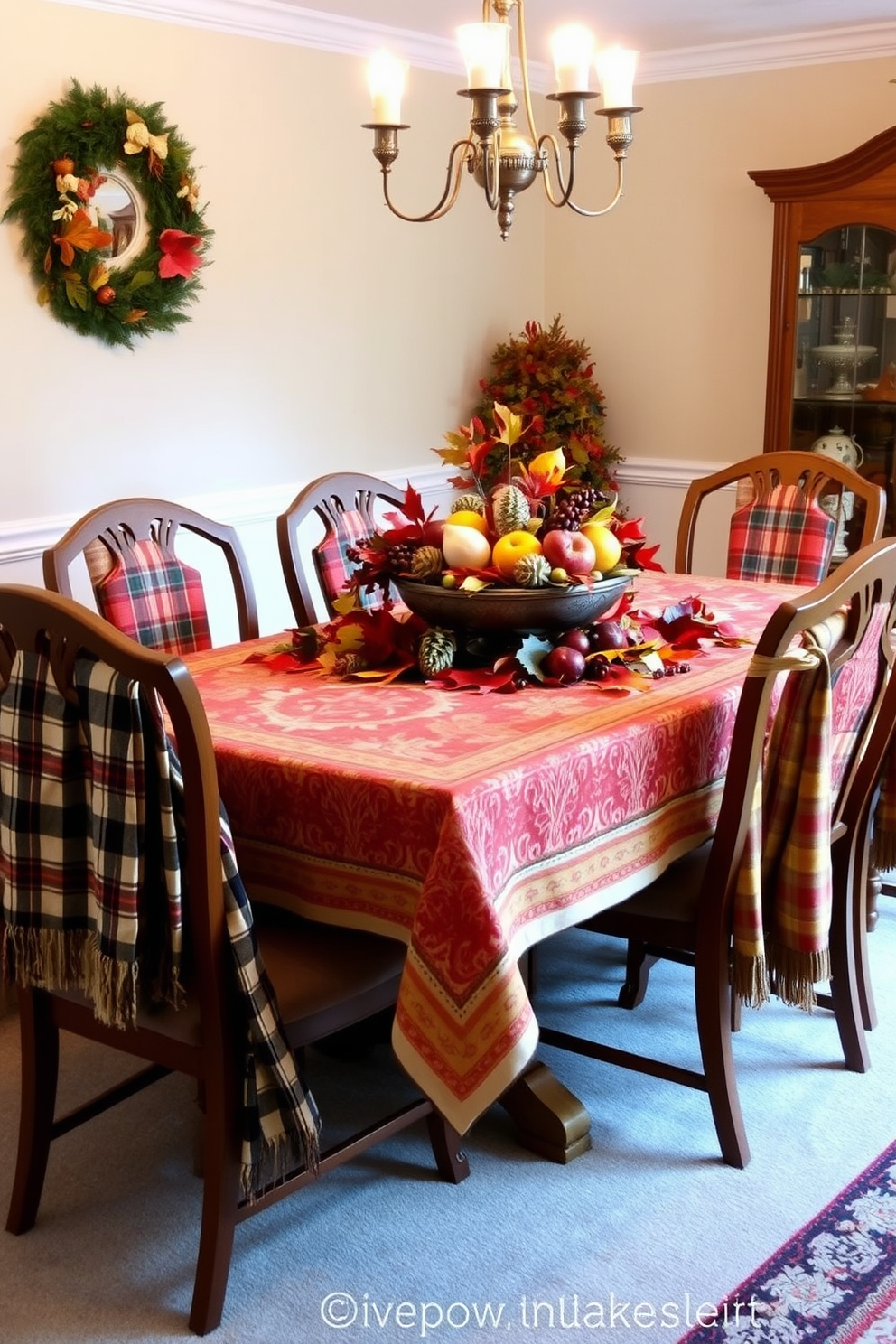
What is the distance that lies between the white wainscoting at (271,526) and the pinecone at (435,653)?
5.12ft

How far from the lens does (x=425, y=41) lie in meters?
4.43

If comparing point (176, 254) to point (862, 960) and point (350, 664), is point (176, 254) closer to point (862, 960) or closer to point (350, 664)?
point (350, 664)

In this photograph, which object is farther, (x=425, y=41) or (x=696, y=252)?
(x=696, y=252)

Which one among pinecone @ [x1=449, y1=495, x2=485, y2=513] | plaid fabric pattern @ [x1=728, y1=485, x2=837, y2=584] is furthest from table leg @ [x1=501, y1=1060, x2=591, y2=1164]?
plaid fabric pattern @ [x1=728, y1=485, x2=837, y2=584]

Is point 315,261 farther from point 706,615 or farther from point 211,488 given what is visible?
point 706,615

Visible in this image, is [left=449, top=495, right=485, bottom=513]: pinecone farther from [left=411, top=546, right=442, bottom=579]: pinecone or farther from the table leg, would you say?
the table leg

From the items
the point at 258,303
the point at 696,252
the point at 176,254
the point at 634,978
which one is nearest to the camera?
the point at 634,978

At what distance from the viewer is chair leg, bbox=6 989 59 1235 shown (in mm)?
1974

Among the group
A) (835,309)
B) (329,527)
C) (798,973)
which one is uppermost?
(835,309)

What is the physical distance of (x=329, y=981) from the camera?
6.00 feet

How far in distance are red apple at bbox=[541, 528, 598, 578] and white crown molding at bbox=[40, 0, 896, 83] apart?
220cm

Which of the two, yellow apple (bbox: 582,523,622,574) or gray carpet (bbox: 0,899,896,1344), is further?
yellow apple (bbox: 582,523,622,574)

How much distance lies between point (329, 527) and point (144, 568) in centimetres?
57

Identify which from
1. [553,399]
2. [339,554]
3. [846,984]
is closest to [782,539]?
[339,554]
